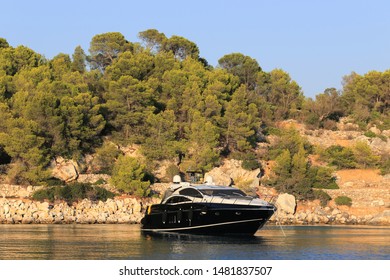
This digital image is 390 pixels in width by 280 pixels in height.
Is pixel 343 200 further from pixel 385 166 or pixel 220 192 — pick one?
pixel 220 192

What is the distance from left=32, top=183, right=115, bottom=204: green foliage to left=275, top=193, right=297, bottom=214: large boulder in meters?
14.1

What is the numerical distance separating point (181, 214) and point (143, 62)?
43.5 metres

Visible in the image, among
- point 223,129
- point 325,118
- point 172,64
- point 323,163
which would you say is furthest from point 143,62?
point 325,118

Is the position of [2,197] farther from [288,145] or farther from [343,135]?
[343,135]

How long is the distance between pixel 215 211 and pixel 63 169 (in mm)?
31199

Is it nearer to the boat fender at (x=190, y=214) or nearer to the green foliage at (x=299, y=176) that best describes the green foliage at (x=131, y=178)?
the green foliage at (x=299, y=176)

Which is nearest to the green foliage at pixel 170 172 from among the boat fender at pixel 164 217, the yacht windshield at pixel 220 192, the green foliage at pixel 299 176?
the green foliage at pixel 299 176

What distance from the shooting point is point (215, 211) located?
3669cm

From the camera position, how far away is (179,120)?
3034 inches

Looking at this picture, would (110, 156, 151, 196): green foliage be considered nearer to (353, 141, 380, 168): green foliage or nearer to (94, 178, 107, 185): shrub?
(94, 178, 107, 185): shrub

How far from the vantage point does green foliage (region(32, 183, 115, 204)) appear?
60216 mm

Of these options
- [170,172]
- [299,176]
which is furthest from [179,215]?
[299,176]

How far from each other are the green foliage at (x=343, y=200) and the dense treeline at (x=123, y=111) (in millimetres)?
6235

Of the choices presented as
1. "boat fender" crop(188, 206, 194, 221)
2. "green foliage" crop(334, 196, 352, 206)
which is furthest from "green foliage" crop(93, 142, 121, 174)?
"boat fender" crop(188, 206, 194, 221)
